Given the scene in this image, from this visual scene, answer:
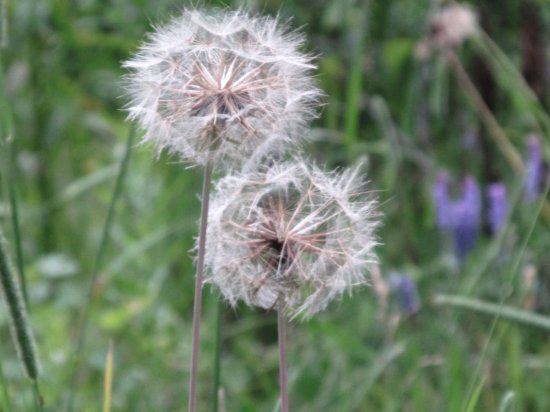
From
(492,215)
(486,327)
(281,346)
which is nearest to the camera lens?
(281,346)

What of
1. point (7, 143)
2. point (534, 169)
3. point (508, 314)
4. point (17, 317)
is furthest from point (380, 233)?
point (17, 317)

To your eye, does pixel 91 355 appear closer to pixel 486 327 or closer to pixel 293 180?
pixel 486 327

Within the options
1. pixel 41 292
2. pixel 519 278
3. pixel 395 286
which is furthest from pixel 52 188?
pixel 519 278

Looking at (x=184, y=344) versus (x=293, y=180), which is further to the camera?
(x=184, y=344)

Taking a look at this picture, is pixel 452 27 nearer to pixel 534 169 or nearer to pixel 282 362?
pixel 534 169

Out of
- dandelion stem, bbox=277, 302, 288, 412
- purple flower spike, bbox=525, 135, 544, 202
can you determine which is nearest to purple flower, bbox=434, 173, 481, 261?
purple flower spike, bbox=525, 135, 544, 202

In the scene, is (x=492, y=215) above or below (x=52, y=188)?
above
